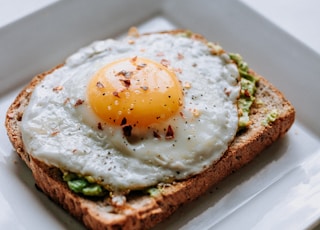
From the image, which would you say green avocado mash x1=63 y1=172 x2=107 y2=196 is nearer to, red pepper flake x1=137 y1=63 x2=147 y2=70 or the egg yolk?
the egg yolk

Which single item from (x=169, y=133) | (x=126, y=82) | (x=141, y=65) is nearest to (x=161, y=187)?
(x=169, y=133)

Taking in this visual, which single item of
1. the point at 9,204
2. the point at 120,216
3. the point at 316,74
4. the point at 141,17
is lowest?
the point at 9,204

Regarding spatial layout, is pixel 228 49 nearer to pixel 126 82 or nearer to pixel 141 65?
pixel 141 65

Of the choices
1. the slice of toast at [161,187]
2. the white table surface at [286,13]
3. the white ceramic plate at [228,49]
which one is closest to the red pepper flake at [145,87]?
the slice of toast at [161,187]

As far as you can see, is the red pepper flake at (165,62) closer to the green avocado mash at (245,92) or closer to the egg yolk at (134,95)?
the egg yolk at (134,95)

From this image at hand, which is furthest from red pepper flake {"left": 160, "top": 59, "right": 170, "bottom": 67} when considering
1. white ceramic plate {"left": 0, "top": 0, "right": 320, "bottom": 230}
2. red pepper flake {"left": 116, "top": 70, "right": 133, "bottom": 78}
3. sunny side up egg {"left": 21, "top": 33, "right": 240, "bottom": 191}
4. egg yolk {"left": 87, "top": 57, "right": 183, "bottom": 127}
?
white ceramic plate {"left": 0, "top": 0, "right": 320, "bottom": 230}

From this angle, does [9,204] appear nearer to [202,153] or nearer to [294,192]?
[202,153]

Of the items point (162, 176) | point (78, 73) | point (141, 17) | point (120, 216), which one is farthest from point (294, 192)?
point (141, 17)
